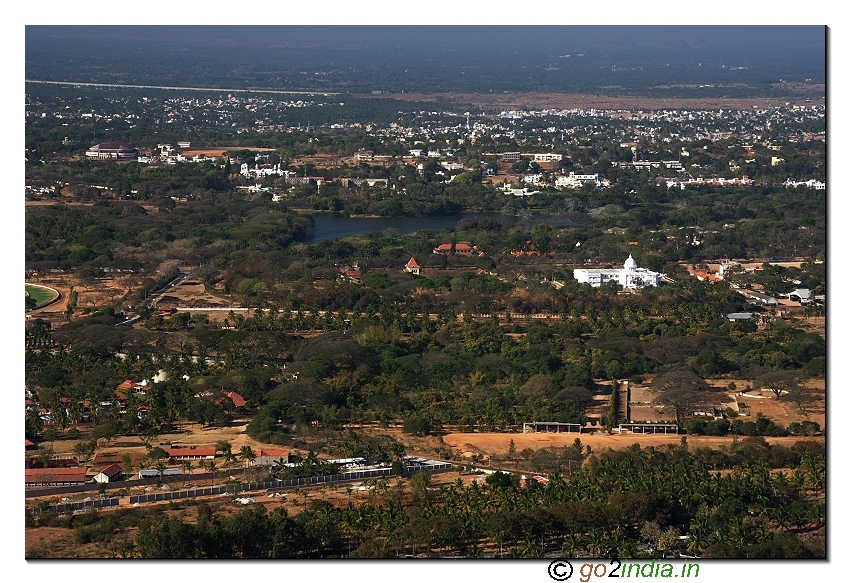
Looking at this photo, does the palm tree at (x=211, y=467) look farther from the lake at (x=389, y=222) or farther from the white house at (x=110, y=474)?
the lake at (x=389, y=222)

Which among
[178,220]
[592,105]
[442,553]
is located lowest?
[442,553]

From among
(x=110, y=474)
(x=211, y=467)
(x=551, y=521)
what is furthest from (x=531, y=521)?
(x=110, y=474)

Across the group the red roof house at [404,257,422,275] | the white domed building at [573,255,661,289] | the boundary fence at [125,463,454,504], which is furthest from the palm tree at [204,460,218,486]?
the red roof house at [404,257,422,275]

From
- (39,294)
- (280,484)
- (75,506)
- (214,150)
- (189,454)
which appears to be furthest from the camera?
(214,150)

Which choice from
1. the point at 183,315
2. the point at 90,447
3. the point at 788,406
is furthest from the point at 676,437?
the point at 183,315

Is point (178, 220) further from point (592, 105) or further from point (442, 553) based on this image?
point (592, 105)

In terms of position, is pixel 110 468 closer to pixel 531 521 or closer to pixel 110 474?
pixel 110 474
